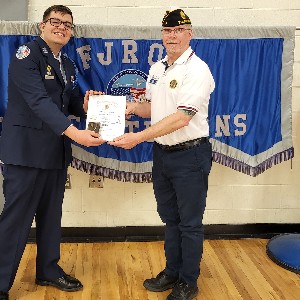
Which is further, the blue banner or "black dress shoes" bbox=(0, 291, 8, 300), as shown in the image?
the blue banner

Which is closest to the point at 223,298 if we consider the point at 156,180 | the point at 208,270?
the point at 208,270

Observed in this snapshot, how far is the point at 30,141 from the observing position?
2264 millimetres

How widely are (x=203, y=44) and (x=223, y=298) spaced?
148cm

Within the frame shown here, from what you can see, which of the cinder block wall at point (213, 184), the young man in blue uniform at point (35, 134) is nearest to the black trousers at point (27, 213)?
the young man in blue uniform at point (35, 134)

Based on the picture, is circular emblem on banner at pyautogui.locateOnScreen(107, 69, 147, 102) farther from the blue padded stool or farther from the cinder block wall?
the blue padded stool

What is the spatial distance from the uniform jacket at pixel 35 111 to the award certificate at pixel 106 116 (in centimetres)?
14

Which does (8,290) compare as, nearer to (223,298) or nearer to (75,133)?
(75,133)

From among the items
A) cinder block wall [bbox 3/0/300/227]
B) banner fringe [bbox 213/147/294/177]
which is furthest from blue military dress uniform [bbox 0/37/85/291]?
banner fringe [bbox 213/147/294/177]

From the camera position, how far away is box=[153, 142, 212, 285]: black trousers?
2279 mm

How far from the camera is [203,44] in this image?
2830 mm

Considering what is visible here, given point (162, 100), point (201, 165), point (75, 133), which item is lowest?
point (201, 165)

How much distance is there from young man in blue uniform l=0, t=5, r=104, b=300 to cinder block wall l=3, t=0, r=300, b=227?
0.67 meters

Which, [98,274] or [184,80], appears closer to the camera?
[184,80]

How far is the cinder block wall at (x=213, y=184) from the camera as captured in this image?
294 cm
